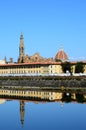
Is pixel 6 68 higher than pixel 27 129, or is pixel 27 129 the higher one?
pixel 6 68

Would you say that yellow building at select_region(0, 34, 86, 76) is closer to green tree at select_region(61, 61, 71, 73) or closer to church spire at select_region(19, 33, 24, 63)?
church spire at select_region(19, 33, 24, 63)

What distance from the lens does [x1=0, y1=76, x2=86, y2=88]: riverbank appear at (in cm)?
7238

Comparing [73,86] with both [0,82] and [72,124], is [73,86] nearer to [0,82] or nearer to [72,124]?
[0,82]

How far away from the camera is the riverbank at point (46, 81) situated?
72375 mm

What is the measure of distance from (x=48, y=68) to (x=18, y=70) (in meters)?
9.94

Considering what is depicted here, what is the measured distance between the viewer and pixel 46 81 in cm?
7738

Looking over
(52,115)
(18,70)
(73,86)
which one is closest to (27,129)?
(52,115)

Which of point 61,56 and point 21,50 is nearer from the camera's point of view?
point 21,50

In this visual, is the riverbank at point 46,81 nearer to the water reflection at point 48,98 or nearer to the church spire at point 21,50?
the water reflection at point 48,98

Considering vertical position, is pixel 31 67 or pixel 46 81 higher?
pixel 31 67

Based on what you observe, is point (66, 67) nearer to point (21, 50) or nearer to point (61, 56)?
point (61, 56)

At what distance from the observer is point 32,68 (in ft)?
333

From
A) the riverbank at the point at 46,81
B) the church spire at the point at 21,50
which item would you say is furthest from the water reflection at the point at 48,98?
the church spire at the point at 21,50

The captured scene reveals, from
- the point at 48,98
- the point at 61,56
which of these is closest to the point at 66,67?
the point at 61,56
